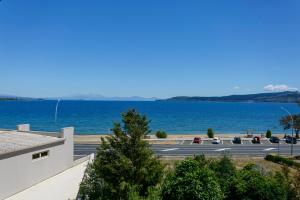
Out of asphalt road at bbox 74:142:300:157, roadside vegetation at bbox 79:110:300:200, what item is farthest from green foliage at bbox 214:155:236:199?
asphalt road at bbox 74:142:300:157

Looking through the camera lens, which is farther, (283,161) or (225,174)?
(283,161)

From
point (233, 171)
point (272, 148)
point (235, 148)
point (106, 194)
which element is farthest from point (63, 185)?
point (272, 148)

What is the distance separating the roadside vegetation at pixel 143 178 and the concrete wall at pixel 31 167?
6.90 metres

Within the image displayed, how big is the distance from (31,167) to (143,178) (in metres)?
12.5

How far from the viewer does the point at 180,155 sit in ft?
171

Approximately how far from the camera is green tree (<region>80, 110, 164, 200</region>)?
1922 centimetres

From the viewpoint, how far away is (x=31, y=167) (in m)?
28.3

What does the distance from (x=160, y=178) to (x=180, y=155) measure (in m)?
32.2

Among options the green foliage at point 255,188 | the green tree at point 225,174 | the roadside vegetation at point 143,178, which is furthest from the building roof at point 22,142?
the green foliage at point 255,188

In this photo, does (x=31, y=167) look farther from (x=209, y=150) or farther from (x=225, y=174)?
(x=209, y=150)

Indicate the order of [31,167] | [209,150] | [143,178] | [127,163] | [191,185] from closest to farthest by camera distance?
[127,163] < [191,185] < [143,178] < [31,167] < [209,150]

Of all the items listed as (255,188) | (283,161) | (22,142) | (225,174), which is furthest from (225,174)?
(283,161)

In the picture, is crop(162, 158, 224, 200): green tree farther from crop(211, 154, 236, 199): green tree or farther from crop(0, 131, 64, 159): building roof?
crop(0, 131, 64, 159): building roof

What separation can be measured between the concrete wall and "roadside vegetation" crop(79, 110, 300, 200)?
6.90 meters
